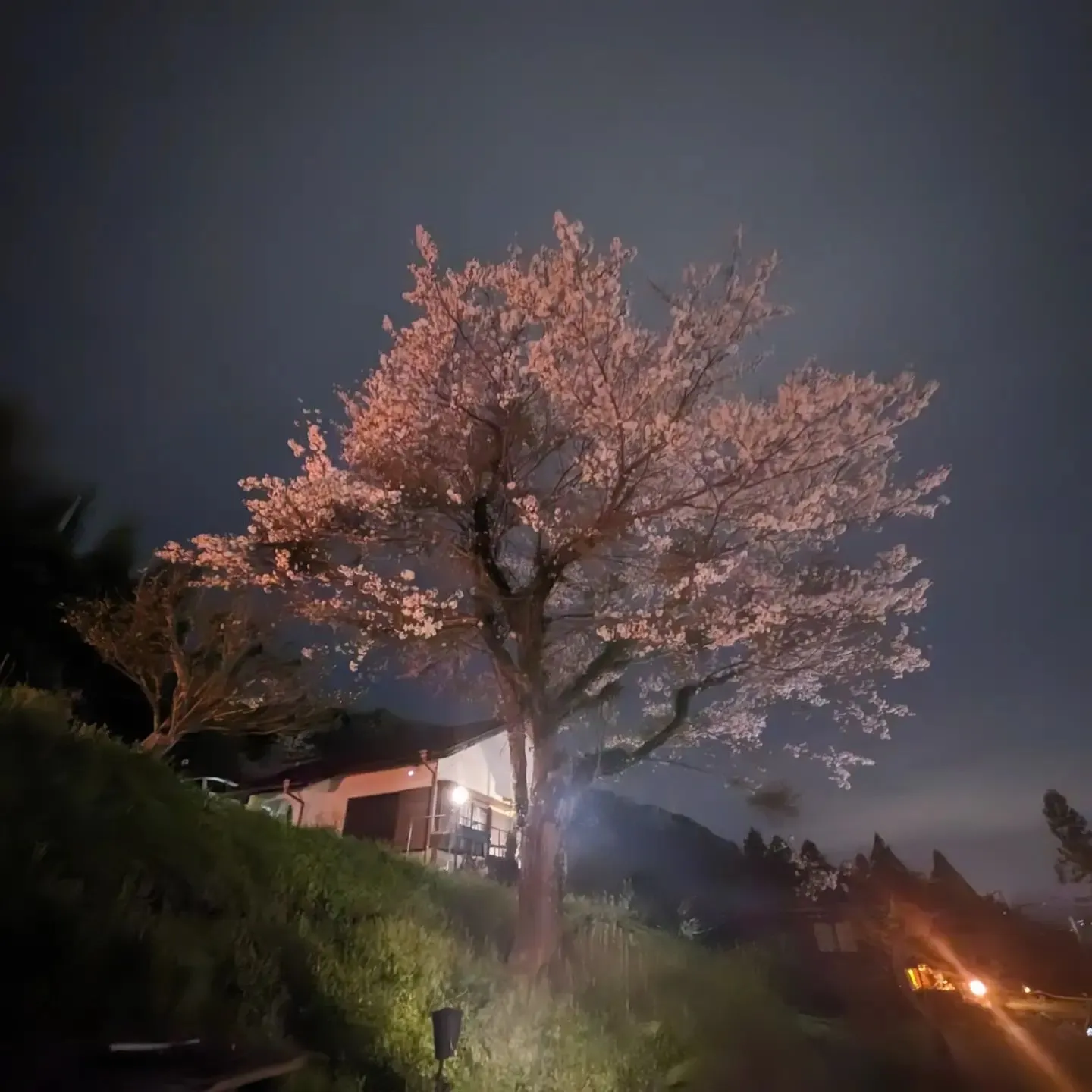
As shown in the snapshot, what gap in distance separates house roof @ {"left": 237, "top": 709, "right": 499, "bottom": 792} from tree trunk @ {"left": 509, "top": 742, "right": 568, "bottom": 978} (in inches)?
406

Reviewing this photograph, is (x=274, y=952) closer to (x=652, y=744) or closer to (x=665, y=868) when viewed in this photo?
(x=652, y=744)

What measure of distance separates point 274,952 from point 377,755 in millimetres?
14826

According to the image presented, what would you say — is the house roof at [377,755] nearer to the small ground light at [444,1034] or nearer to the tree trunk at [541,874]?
the tree trunk at [541,874]

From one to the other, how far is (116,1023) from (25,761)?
10.9 ft

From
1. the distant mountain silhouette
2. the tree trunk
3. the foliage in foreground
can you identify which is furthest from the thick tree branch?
the distant mountain silhouette

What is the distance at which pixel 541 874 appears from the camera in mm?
8742

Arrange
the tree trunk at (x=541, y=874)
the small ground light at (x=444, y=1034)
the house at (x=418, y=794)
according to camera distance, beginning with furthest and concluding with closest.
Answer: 1. the house at (x=418, y=794)
2. the tree trunk at (x=541, y=874)
3. the small ground light at (x=444, y=1034)

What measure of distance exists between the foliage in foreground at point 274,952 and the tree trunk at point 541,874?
1.37 ft

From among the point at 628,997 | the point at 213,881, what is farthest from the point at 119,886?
the point at 628,997

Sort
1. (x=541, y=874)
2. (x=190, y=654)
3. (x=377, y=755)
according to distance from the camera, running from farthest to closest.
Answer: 1. (x=377, y=755)
2. (x=190, y=654)
3. (x=541, y=874)

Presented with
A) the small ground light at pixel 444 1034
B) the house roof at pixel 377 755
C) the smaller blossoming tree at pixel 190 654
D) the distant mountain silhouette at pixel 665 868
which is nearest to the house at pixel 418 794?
the house roof at pixel 377 755

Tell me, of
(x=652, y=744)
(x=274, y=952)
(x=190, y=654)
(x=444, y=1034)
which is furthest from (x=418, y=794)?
(x=444, y=1034)

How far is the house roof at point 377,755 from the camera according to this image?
19938 mm

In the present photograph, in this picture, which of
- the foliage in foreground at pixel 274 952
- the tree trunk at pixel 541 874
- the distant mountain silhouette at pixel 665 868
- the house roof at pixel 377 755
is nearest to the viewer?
the foliage in foreground at pixel 274 952
